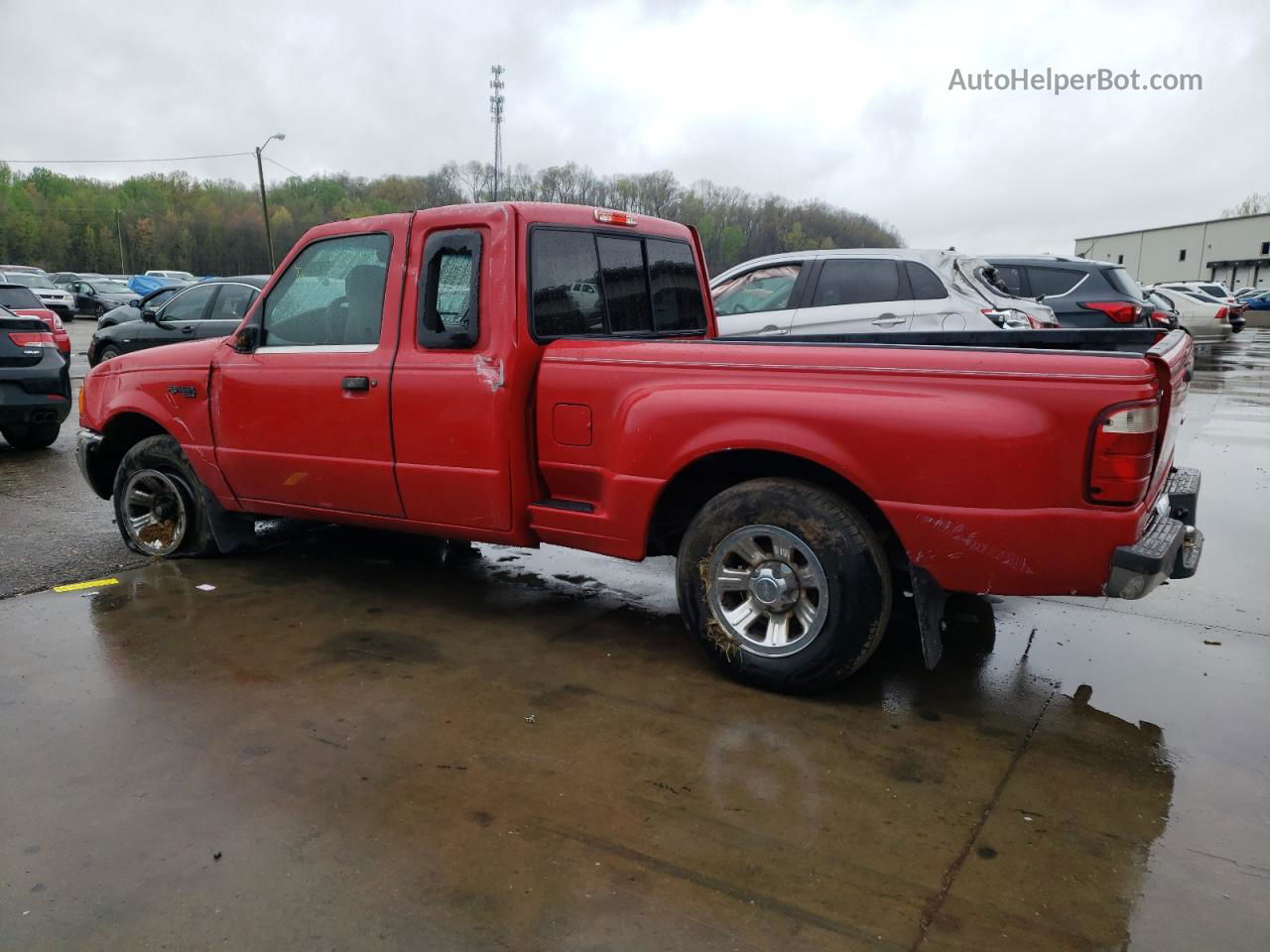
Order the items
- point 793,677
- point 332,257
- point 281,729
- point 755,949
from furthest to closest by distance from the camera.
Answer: point 332,257 → point 793,677 → point 281,729 → point 755,949

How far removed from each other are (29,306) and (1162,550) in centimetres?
1043

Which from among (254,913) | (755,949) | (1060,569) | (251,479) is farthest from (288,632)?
(1060,569)

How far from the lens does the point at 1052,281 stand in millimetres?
12383

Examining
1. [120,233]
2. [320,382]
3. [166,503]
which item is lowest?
[166,503]

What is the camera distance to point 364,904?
2.47 m

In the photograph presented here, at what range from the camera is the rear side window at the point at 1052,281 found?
12.3 metres

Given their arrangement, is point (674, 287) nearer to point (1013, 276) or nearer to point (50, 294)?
point (1013, 276)

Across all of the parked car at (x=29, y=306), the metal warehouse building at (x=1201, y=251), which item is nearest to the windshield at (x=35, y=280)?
the parked car at (x=29, y=306)

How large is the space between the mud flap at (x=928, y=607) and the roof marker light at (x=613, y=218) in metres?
2.26

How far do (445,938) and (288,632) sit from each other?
2405 millimetres

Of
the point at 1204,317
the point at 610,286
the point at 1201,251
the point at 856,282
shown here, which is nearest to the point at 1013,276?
the point at 856,282

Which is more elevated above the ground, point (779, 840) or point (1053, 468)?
point (1053, 468)

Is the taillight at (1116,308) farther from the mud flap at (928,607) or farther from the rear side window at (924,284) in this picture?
the mud flap at (928,607)

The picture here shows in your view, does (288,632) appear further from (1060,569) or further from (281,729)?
(1060,569)
